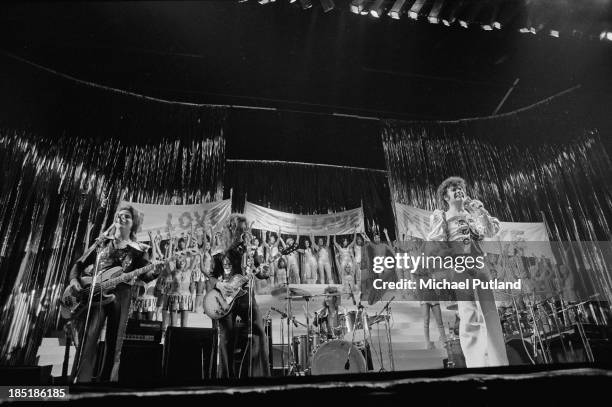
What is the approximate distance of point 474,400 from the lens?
1.86 m

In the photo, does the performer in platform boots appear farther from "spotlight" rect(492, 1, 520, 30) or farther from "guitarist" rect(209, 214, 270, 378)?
"guitarist" rect(209, 214, 270, 378)

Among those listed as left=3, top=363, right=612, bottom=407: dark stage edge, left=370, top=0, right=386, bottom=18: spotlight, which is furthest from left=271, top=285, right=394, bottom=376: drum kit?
left=370, top=0, right=386, bottom=18: spotlight

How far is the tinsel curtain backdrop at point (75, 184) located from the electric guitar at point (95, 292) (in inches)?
11.9

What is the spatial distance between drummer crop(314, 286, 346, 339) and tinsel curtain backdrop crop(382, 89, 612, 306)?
6.24ft

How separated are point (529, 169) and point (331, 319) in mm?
3953

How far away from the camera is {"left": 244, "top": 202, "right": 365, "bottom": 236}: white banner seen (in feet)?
22.0

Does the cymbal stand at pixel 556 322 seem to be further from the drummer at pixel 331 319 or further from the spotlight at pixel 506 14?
the spotlight at pixel 506 14

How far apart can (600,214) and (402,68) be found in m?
3.59

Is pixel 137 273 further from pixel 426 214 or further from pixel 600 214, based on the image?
pixel 600 214

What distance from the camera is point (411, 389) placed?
6.03 feet

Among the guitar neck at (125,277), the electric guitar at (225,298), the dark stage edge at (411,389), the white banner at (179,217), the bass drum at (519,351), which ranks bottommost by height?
the dark stage edge at (411,389)

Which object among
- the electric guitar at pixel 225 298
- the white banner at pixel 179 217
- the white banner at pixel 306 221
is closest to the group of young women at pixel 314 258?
the white banner at pixel 306 221

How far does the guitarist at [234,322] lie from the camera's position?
13.6 ft

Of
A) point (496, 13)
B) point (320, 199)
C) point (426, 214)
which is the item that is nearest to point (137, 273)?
point (320, 199)
